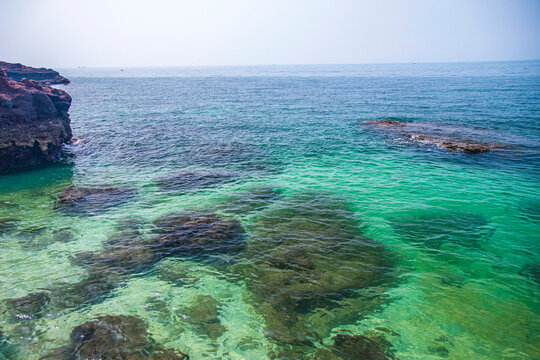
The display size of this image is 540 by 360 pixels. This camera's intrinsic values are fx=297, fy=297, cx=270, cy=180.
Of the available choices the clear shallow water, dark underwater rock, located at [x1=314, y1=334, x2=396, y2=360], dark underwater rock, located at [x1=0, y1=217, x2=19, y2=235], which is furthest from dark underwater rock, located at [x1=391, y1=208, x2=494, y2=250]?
dark underwater rock, located at [x1=0, y1=217, x2=19, y2=235]

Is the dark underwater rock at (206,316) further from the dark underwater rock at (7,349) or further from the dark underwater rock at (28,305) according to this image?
the dark underwater rock at (28,305)

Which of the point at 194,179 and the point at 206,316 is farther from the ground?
the point at 194,179

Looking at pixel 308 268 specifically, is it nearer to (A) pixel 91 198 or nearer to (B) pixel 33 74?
(A) pixel 91 198

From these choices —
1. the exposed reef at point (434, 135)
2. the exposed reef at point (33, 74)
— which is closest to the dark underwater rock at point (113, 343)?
the exposed reef at point (434, 135)

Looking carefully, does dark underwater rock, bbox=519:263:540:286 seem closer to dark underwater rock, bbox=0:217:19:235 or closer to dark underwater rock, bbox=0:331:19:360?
dark underwater rock, bbox=0:331:19:360

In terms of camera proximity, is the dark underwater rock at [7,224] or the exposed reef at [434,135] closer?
the dark underwater rock at [7,224]

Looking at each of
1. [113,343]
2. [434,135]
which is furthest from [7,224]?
[434,135]
